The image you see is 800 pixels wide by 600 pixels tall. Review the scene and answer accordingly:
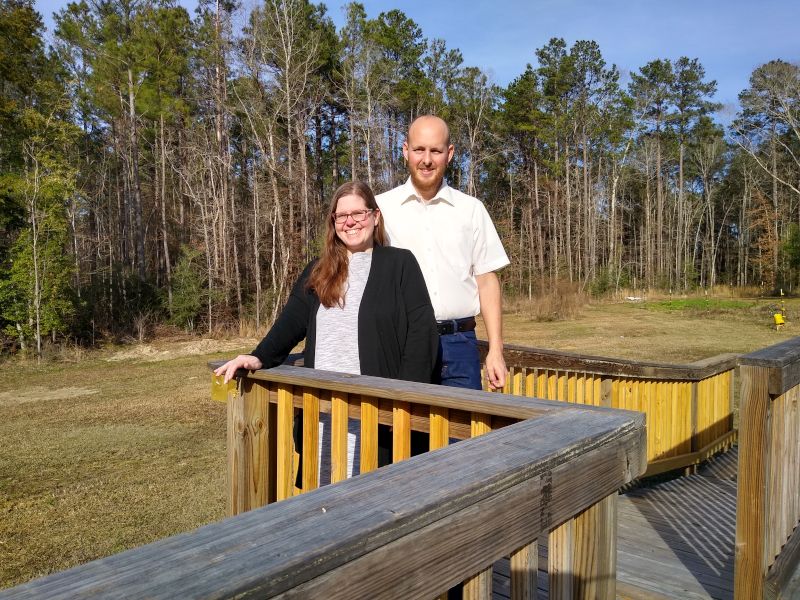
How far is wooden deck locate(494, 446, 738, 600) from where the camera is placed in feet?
8.52

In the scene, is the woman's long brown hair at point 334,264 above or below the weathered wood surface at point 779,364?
above

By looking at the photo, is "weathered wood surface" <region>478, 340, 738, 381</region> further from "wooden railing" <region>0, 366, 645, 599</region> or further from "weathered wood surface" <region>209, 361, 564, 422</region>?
"wooden railing" <region>0, 366, 645, 599</region>

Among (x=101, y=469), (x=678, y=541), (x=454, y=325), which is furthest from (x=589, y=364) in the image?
(x=101, y=469)

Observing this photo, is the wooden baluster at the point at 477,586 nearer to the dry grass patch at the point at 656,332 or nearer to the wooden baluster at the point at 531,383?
the wooden baluster at the point at 531,383

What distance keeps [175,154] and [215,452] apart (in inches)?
973

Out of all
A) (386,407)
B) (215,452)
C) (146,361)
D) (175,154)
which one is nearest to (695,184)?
(175,154)

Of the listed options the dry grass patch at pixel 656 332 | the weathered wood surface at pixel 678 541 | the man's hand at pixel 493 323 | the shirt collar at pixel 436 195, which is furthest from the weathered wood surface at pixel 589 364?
the dry grass patch at pixel 656 332

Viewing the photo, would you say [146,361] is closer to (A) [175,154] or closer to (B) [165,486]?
(B) [165,486]

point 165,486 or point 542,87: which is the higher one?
point 542,87

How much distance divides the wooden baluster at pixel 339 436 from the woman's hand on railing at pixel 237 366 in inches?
15.4

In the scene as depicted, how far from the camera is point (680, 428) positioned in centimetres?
546

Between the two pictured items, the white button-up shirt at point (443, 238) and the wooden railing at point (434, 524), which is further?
the white button-up shirt at point (443, 238)

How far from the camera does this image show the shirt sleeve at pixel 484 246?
8.55 ft

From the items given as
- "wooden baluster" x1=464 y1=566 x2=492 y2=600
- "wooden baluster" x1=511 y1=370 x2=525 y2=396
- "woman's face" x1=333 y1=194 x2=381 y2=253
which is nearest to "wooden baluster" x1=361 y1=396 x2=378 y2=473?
"woman's face" x1=333 y1=194 x2=381 y2=253
